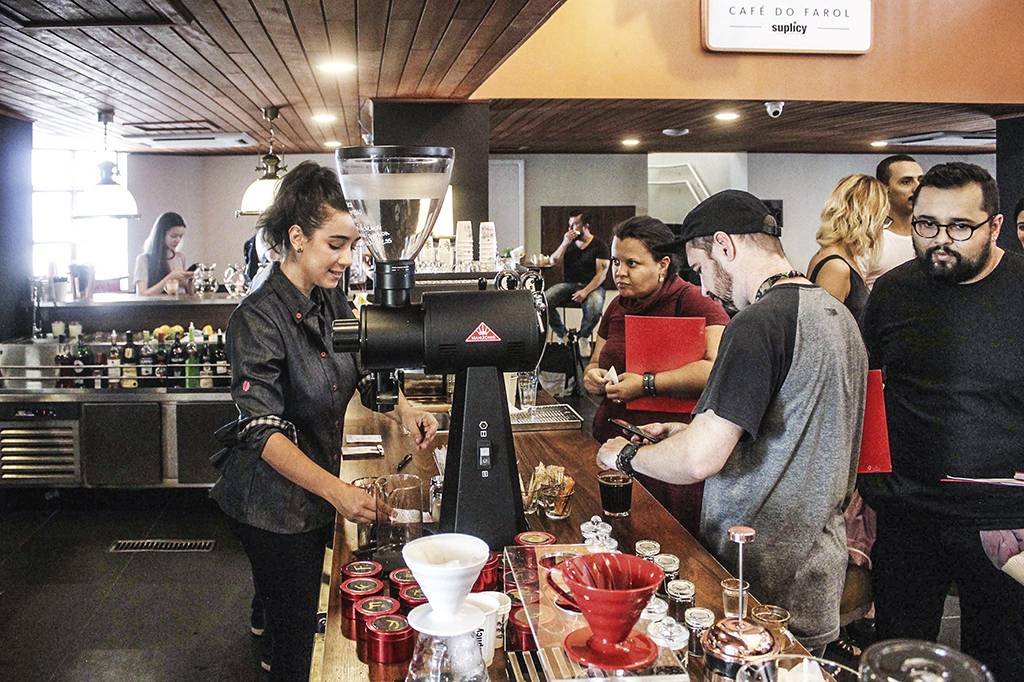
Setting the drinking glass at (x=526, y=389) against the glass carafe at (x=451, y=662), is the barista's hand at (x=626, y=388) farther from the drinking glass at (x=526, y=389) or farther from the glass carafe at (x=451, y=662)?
the glass carafe at (x=451, y=662)

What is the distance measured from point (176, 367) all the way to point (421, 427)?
368 centimetres

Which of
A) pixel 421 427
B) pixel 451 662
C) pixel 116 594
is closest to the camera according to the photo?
pixel 451 662

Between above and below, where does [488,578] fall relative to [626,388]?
below

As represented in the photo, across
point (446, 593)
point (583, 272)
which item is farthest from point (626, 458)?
point (583, 272)

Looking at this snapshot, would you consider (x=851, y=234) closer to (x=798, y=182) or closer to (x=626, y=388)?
(x=626, y=388)

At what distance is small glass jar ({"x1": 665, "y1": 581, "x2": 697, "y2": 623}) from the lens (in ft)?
4.99

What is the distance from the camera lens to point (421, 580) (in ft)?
4.30

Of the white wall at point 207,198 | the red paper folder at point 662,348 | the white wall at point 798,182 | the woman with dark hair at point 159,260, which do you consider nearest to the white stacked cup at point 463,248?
the red paper folder at point 662,348

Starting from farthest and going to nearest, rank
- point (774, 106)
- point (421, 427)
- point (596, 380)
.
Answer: point (774, 106) < point (596, 380) < point (421, 427)

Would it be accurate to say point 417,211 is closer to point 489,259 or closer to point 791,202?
point 489,259

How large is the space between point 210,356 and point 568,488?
4.25 m

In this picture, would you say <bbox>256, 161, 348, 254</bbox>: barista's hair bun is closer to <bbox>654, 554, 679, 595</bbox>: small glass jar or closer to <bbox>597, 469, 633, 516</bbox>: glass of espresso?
<bbox>597, 469, 633, 516</bbox>: glass of espresso

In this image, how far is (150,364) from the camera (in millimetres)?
5848

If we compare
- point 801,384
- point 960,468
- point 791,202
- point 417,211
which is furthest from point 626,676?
point 791,202
